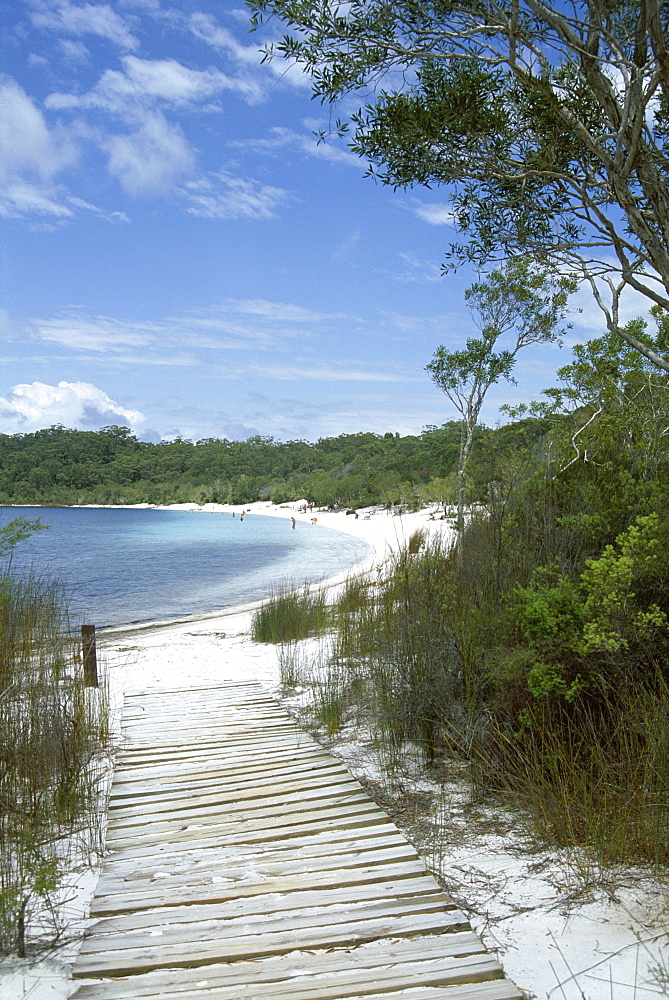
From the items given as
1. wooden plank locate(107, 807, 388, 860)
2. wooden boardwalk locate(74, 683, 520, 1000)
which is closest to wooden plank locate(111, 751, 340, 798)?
wooden boardwalk locate(74, 683, 520, 1000)

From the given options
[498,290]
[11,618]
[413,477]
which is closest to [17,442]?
[413,477]

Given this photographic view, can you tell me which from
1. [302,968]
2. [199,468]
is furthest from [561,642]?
[199,468]

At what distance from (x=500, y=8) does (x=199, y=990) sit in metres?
5.20

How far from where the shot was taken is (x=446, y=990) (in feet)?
6.72

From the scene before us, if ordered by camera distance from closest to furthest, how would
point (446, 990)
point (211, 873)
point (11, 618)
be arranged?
point (446, 990)
point (211, 873)
point (11, 618)

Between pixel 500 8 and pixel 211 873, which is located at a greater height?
pixel 500 8

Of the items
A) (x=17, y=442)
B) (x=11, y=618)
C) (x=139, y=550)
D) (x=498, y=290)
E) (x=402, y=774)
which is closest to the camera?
(x=402, y=774)

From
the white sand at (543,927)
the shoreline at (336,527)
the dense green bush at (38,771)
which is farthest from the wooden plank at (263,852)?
the shoreline at (336,527)

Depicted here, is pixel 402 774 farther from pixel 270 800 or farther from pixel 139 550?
pixel 139 550

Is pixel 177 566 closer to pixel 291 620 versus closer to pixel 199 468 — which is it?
pixel 291 620

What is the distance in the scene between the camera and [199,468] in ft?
335

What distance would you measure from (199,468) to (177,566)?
77.6 meters

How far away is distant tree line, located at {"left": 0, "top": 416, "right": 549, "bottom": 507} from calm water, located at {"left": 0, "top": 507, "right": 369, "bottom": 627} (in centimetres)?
1807

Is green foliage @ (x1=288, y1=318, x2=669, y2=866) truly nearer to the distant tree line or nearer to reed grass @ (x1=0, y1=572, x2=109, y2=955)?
reed grass @ (x1=0, y1=572, x2=109, y2=955)
